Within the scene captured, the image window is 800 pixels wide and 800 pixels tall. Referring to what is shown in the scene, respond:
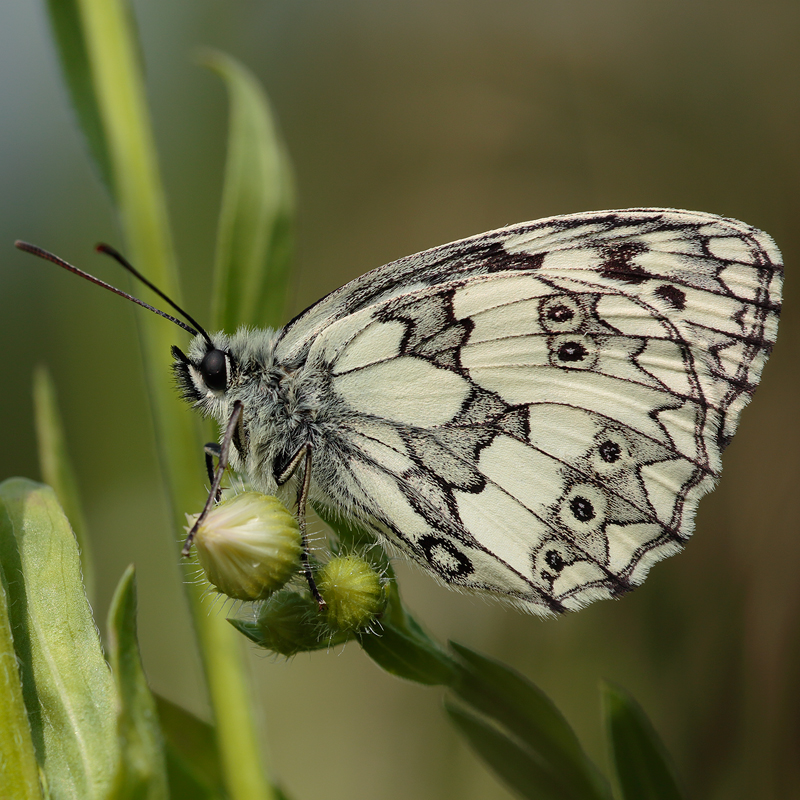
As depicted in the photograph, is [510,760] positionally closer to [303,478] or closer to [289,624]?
[289,624]

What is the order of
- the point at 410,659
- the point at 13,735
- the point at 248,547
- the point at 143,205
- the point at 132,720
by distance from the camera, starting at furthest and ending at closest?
the point at 143,205
the point at 410,659
the point at 248,547
the point at 13,735
the point at 132,720

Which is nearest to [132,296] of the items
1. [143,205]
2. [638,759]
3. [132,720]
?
[143,205]

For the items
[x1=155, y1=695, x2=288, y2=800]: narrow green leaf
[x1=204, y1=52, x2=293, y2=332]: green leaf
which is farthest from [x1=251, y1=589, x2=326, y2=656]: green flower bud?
[x1=204, y1=52, x2=293, y2=332]: green leaf

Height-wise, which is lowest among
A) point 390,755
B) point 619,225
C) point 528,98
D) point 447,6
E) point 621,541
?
point 390,755

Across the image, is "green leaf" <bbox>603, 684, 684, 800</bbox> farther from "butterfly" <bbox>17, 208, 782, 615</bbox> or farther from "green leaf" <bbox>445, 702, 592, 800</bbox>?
"butterfly" <bbox>17, 208, 782, 615</bbox>

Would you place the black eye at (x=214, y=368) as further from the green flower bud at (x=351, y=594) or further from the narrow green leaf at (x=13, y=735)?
the narrow green leaf at (x=13, y=735)

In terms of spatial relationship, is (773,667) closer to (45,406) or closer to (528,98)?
(45,406)

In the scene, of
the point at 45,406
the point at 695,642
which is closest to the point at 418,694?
the point at 695,642
